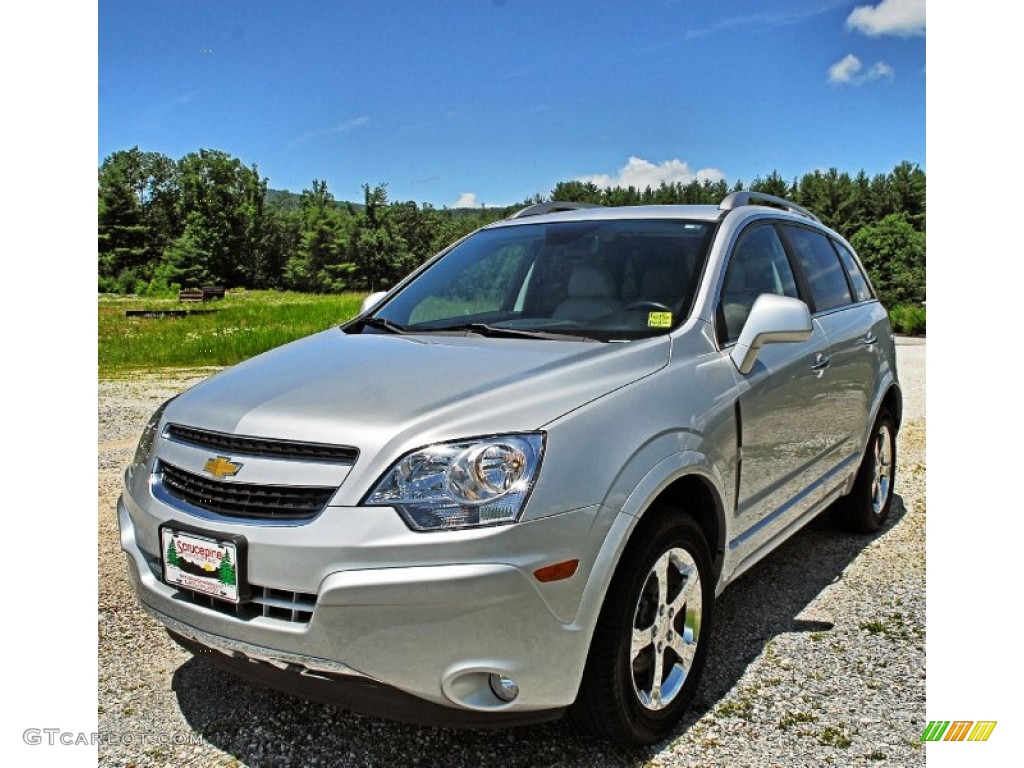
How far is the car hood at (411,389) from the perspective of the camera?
230 cm

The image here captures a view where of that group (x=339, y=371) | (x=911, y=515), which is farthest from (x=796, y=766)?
(x=911, y=515)

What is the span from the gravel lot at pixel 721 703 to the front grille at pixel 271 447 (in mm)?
1017

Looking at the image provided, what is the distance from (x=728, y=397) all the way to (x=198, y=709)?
2208 millimetres

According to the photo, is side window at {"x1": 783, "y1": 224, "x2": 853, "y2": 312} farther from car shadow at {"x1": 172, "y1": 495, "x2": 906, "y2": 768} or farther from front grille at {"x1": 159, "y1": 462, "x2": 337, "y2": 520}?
front grille at {"x1": 159, "y1": 462, "x2": 337, "y2": 520}

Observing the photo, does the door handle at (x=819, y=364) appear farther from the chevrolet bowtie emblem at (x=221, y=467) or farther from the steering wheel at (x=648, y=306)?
the chevrolet bowtie emblem at (x=221, y=467)

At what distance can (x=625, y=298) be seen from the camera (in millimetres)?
3373

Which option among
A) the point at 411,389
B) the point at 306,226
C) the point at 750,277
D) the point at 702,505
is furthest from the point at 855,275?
the point at 306,226

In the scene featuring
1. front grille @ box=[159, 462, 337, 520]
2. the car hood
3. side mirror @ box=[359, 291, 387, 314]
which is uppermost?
side mirror @ box=[359, 291, 387, 314]

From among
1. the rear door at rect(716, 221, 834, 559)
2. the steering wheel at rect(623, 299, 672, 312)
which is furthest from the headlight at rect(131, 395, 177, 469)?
the rear door at rect(716, 221, 834, 559)

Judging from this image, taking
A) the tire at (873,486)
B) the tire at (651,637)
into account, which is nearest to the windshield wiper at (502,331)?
the tire at (651,637)

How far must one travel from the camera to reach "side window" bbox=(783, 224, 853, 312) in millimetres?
4293

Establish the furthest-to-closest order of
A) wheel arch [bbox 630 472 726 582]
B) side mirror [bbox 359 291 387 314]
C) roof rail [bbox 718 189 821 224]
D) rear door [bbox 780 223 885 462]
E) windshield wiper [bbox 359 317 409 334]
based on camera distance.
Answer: rear door [bbox 780 223 885 462]
side mirror [bbox 359 291 387 314]
roof rail [bbox 718 189 821 224]
windshield wiper [bbox 359 317 409 334]
wheel arch [bbox 630 472 726 582]

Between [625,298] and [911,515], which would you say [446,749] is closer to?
[625,298]
